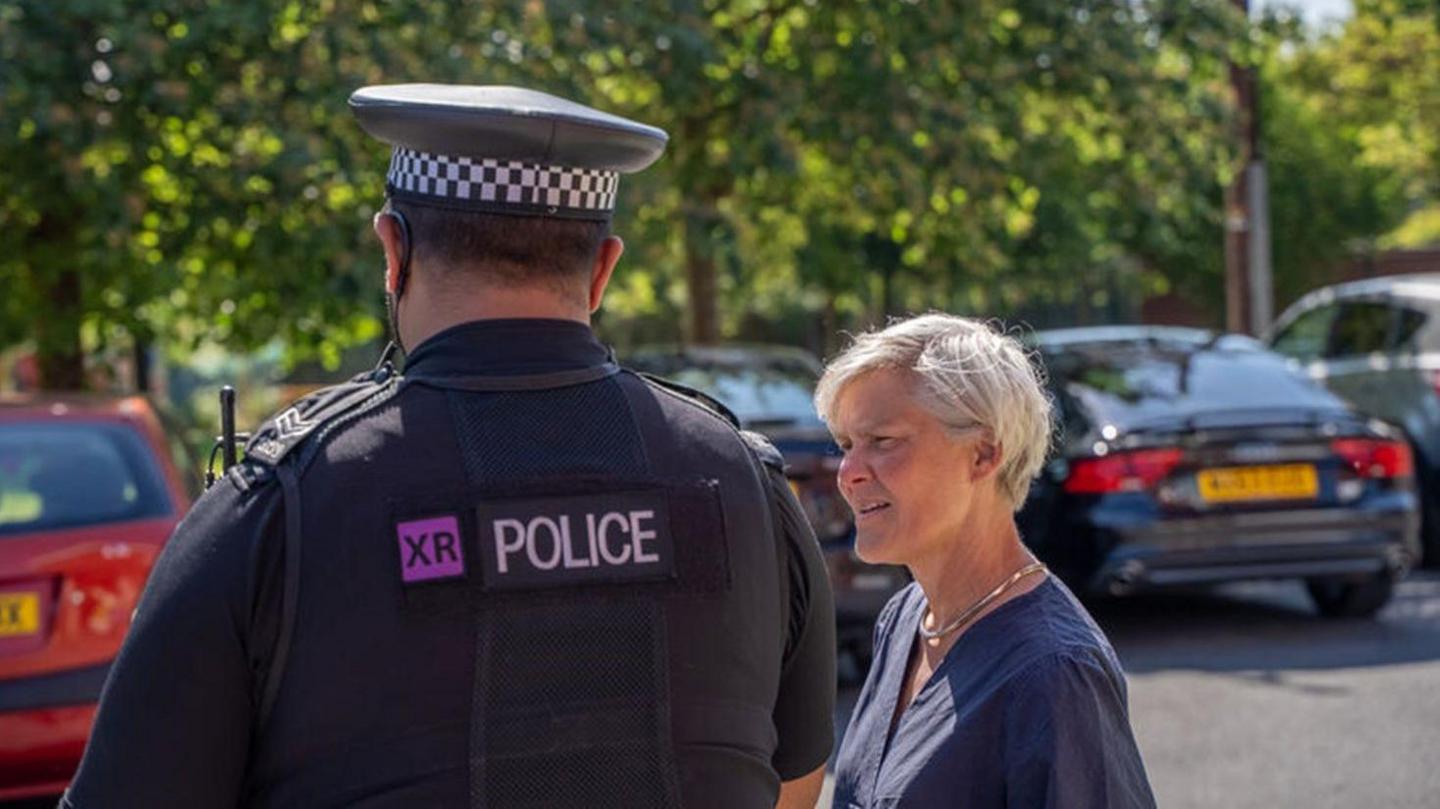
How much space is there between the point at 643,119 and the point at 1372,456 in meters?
5.69

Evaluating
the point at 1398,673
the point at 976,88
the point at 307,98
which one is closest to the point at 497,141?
the point at 1398,673

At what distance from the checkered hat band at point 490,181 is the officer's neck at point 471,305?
0.09 m

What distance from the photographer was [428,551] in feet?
7.27

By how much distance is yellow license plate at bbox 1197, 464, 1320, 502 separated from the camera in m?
10.1

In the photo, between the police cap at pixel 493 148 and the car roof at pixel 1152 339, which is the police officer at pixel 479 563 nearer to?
the police cap at pixel 493 148

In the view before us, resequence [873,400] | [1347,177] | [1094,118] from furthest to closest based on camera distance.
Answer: [1347,177] < [1094,118] < [873,400]

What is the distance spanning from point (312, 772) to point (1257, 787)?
5613 millimetres

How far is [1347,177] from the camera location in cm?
3303

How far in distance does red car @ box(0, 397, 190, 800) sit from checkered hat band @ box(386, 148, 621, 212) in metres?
4.56

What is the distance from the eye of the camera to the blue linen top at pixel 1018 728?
8.27 ft

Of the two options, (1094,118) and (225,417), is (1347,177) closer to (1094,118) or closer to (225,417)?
(1094,118)

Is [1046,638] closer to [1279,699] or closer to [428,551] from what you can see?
[428,551]

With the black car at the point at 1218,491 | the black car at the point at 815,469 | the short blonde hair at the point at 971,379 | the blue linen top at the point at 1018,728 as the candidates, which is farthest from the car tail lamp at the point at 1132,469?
the blue linen top at the point at 1018,728

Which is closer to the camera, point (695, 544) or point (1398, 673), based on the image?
point (695, 544)
